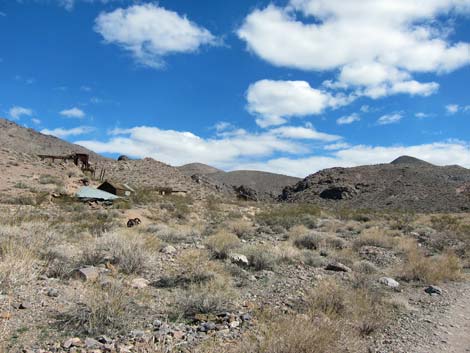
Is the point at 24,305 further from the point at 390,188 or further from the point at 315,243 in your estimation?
the point at 390,188

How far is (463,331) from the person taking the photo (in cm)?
693

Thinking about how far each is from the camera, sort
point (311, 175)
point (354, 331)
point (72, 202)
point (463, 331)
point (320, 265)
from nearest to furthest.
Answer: point (354, 331)
point (463, 331)
point (320, 265)
point (72, 202)
point (311, 175)

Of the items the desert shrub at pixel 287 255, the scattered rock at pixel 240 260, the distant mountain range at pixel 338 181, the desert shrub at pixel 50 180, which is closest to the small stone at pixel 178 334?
the scattered rock at pixel 240 260

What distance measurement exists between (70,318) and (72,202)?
62.4 feet

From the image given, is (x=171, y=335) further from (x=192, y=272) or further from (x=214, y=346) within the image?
(x=192, y=272)

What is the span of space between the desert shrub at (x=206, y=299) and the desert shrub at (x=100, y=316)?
890mm

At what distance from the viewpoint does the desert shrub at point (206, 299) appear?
21.7 feet

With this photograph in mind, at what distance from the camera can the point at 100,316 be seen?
5.69 metres

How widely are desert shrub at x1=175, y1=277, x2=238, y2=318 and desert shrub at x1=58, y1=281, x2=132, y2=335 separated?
890 millimetres

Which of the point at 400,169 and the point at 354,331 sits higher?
the point at 400,169

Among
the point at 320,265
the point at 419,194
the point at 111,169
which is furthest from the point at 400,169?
the point at 320,265

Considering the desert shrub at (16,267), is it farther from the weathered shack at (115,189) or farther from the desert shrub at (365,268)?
the weathered shack at (115,189)

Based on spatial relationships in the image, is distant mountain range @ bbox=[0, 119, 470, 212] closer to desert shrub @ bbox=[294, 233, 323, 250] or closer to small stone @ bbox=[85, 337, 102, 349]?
desert shrub @ bbox=[294, 233, 323, 250]

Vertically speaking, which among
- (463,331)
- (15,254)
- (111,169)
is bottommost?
(463,331)
